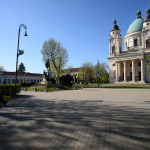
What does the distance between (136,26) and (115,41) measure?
12784mm

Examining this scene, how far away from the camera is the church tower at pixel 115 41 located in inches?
2328

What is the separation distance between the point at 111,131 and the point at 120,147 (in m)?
1.09

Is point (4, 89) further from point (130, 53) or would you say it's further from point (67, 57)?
point (130, 53)

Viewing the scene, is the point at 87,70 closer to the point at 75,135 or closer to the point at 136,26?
the point at 136,26

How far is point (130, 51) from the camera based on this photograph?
54781 millimetres

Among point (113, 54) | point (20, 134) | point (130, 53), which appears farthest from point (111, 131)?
point (113, 54)

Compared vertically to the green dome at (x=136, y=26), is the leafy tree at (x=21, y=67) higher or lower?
lower

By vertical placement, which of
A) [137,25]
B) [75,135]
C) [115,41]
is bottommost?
[75,135]

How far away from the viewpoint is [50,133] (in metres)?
4.46

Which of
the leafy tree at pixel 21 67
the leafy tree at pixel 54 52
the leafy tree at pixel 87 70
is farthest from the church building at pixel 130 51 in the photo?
the leafy tree at pixel 21 67

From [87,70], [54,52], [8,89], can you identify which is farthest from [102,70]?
[8,89]

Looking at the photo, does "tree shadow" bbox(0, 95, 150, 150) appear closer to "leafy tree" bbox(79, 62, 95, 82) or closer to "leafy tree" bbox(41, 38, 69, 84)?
"leafy tree" bbox(41, 38, 69, 84)

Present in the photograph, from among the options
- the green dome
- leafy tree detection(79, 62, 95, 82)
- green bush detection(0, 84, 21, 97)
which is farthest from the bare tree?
green bush detection(0, 84, 21, 97)

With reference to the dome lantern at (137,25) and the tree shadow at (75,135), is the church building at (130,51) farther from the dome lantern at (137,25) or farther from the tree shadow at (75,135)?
the tree shadow at (75,135)
